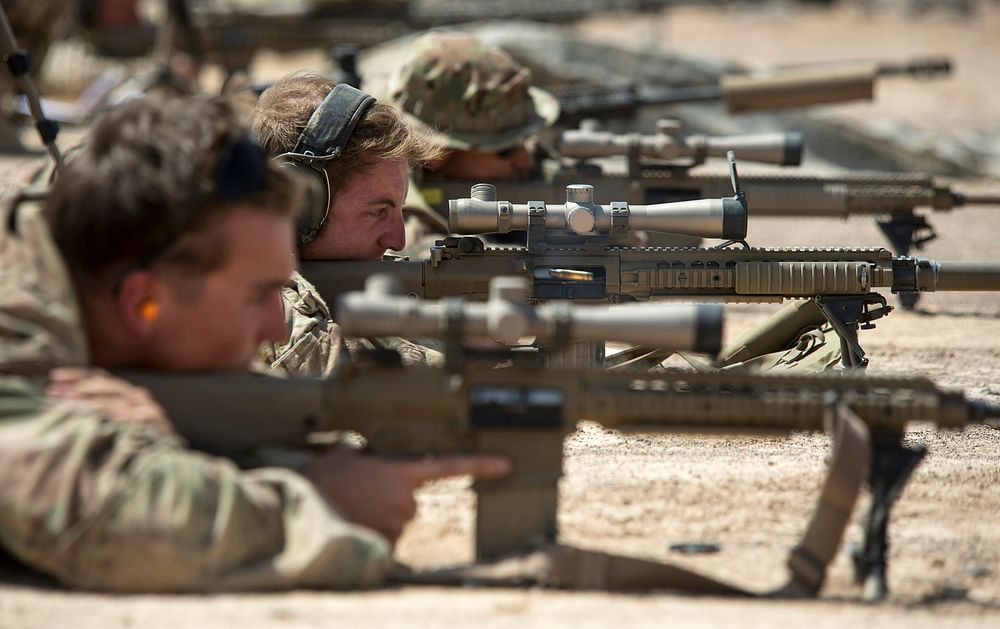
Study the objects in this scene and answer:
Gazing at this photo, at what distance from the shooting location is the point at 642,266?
5.94 m

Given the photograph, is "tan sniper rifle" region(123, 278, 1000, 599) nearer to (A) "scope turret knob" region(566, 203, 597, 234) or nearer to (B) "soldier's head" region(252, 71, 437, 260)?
(B) "soldier's head" region(252, 71, 437, 260)

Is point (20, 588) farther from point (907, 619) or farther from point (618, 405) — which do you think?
point (907, 619)

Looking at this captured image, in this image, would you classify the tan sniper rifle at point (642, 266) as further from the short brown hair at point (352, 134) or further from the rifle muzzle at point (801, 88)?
the rifle muzzle at point (801, 88)

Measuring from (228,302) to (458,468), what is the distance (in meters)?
0.71

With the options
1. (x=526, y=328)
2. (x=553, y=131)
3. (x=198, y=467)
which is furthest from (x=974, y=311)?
(x=198, y=467)

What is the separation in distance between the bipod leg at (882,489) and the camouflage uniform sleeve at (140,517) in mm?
1357

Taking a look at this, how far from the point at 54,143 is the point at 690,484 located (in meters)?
3.35

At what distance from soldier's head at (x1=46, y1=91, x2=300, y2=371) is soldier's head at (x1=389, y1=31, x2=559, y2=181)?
4.75m

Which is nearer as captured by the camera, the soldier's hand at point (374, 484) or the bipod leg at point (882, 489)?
the soldier's hand at point (374, 484)

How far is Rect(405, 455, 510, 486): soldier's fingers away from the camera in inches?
135

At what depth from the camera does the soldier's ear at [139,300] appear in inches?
128

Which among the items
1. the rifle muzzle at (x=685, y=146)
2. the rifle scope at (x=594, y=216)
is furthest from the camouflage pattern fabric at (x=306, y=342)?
the rifle muzzle at (x=685, y=146)

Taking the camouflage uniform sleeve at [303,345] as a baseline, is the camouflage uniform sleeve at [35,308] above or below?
above

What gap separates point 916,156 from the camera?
50.5 ft
